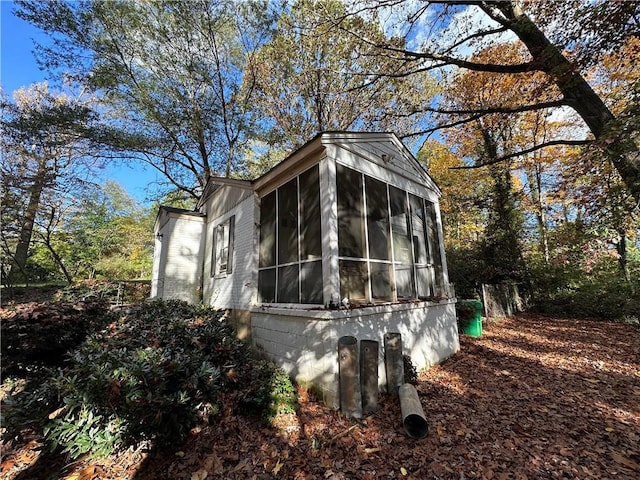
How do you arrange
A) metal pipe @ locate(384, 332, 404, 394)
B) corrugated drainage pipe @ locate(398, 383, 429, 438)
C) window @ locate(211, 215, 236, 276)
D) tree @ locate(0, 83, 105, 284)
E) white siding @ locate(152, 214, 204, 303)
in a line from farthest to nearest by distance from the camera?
tree @ locate(0, 83, 105, 284) → white siding @ locate(152, 214, 204, 303) → window @ locate(211, 215, 236, 276) → metal pipe @ locate(384, 332, 404, 394) → corrugated drainage pipe @ locate(398, 383, 429, 438)

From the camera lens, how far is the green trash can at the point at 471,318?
309 inches

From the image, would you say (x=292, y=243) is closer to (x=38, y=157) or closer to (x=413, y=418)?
(x=413, y=418)

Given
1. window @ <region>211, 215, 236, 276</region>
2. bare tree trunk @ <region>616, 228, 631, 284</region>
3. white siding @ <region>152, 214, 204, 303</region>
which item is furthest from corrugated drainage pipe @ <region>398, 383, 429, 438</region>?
bare tree trunk @ <region>616, 228, 631, 284</region>

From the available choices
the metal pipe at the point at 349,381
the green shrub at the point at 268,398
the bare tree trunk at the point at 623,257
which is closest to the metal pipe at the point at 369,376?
the metal pipe at the point at 349,381

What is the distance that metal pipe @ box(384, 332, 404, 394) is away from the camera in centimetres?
432

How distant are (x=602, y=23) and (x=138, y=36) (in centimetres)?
1768

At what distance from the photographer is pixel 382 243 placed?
18.3ft

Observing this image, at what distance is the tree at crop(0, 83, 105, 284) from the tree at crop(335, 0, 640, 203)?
1283 cm

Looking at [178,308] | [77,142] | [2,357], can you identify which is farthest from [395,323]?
[77,142]

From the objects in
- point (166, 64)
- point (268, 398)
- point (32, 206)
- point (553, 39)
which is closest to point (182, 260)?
point (268, 398)

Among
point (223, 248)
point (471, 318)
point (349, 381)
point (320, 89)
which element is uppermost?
point (320, 89)

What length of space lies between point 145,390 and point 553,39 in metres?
10.3

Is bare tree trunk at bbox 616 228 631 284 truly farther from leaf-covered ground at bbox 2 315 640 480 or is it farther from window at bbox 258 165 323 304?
window at bbox 258 165 323 304

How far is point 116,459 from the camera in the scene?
124 inches
